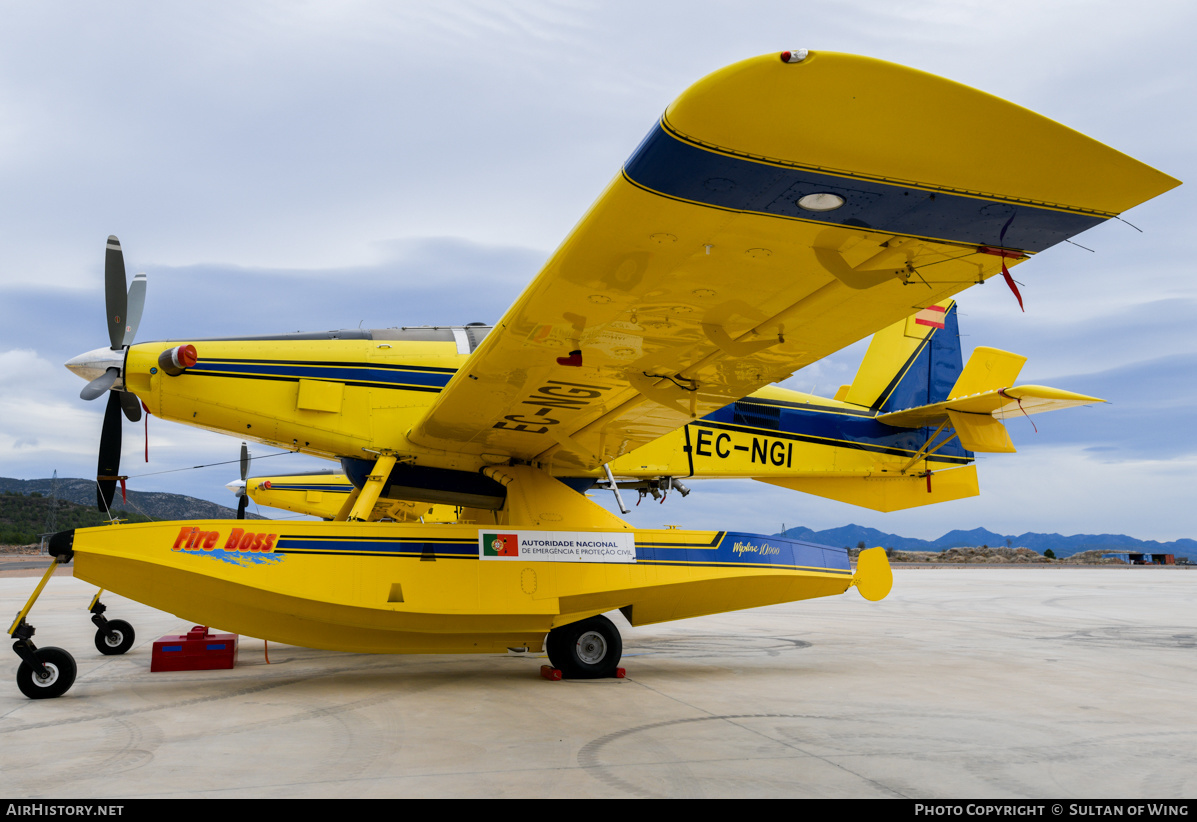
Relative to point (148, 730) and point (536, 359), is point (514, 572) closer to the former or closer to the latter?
point (536, 359)

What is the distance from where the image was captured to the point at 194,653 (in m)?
7.77

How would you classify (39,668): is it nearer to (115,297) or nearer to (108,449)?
(108,449)

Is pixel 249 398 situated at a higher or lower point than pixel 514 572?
higher

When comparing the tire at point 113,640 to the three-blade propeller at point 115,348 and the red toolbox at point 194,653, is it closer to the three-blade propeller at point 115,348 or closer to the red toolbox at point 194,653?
the red toolbox at point 194,653

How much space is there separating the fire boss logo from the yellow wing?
8.39ft

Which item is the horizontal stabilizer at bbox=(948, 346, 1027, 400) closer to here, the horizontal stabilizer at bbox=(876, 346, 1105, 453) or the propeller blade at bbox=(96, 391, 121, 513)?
the horizontal stabilizer at bbox=(876, 346, 1105, 453)

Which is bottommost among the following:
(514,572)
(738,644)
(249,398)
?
(738,644)

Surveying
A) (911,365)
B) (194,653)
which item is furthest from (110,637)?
(911,365)

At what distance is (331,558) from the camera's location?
269 inches

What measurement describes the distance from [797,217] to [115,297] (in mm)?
6501

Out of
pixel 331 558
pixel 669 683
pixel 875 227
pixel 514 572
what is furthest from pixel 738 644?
pixel 875 227

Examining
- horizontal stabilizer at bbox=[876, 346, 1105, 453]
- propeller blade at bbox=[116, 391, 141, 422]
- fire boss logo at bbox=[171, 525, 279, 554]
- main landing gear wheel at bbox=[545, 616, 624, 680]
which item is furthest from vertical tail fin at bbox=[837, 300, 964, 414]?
propeller blade at bbox=[116, 391, 141, 422]
